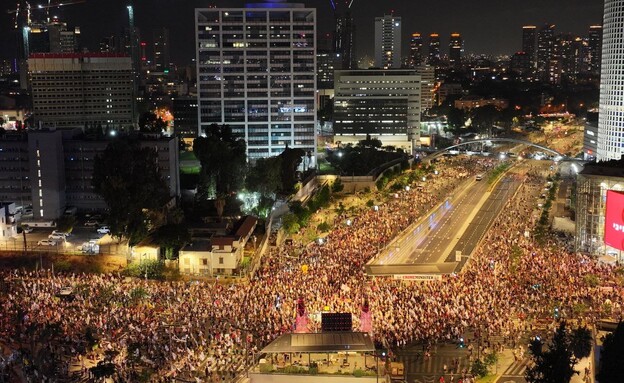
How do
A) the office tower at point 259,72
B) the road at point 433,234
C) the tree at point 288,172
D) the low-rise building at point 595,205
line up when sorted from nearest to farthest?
the low-rise building at point 595,205 → the road at point 433,234 → the tree at point 288,172 → the office tower at point 259,72

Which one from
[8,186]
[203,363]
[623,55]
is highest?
[623,55]

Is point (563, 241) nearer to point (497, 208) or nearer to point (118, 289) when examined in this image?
point (497, 208)

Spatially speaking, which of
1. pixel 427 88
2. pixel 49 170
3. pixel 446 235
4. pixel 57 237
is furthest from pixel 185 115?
pixel 427 88

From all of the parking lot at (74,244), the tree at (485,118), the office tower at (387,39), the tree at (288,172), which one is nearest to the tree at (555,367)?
the parking lot at (74,244)

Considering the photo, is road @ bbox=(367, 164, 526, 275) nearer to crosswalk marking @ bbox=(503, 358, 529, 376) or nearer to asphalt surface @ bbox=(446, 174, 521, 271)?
asphalt surface @ bbox=(446, 174, 521, 271)

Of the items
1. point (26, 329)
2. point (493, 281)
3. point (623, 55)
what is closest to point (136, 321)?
point (26, 329)

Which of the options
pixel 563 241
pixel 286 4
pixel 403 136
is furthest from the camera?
pixel 403 136

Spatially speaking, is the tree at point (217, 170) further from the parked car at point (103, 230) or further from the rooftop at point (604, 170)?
the rooftop at point (604, 170)
